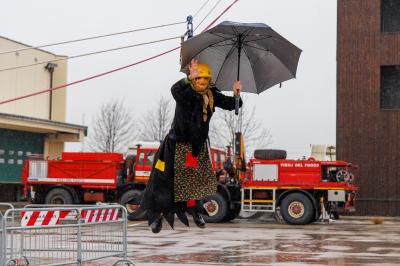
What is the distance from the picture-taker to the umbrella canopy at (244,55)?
711 cm

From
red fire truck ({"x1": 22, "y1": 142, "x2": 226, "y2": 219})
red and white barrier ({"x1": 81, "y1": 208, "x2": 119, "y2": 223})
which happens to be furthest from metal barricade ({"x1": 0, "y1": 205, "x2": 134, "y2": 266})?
red fire truck ({"x1": 22, "y1": 142, "x2": 226, "y2": 219})

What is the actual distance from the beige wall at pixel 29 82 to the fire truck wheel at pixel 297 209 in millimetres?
16359

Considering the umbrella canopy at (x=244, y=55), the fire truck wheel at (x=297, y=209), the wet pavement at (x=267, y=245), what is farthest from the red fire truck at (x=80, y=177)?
the umbrella canopy at (x=244, y=55)

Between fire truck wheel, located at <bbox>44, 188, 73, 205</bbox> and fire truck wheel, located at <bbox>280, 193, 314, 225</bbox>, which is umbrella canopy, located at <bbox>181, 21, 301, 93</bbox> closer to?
fire truck wheel, located at <bbox>280, 193, 314, 225</bbox>

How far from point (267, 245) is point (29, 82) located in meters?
23.4

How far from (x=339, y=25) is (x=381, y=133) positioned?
456cm

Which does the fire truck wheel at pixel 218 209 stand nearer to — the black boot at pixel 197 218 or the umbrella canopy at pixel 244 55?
the umbrella canopy at pixel 244 55

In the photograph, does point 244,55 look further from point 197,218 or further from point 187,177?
point 197,218

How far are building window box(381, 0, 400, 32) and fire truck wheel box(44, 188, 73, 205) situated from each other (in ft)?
45.4

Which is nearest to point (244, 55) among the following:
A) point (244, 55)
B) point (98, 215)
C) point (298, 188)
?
point (244, 55)

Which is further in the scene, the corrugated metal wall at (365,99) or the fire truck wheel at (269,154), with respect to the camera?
the corrugated metal wall at (365,99)

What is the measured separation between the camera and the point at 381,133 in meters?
30.3

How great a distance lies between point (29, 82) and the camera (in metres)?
37.8

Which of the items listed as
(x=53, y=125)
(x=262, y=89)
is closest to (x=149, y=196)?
(x=262, y=89)
